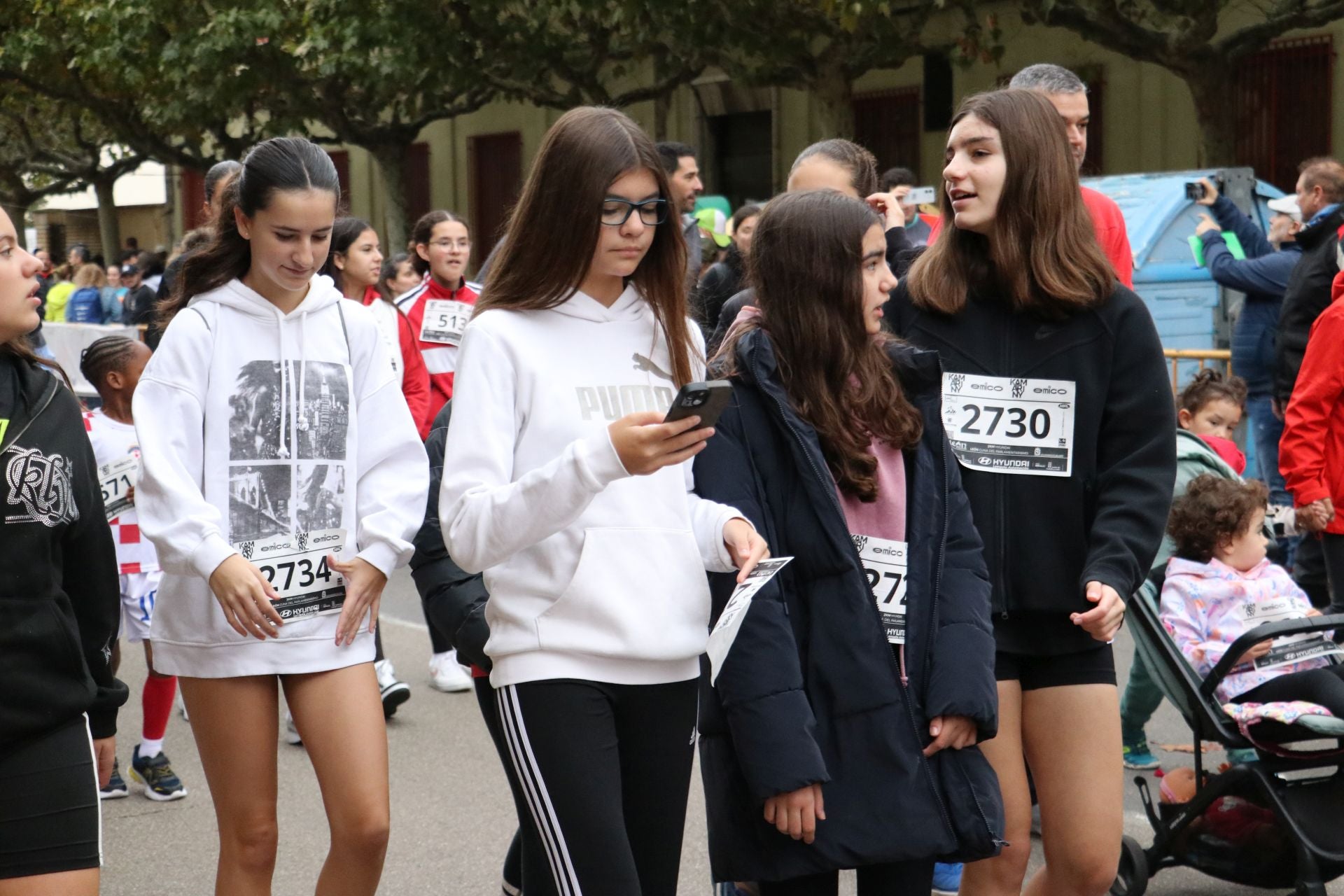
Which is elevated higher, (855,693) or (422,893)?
(855,693)

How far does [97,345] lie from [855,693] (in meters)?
3.96

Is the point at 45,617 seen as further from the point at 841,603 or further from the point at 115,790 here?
the point at 115,790

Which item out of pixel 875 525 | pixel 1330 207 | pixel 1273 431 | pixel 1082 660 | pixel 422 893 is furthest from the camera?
pixel 1273 431

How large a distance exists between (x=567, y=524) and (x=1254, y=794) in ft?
8.30

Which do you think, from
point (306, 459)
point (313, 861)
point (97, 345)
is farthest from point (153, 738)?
point (306, 459)

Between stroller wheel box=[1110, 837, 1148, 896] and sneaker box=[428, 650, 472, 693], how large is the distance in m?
3.37

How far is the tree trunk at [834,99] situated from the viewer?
61.1 feet

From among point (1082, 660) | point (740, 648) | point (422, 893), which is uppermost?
point (740, 648)

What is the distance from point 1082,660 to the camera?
11.2 feet

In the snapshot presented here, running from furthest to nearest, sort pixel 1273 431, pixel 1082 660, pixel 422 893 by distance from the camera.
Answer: pixel 1273 431 → pixel 422 893 → pixel 1082 660

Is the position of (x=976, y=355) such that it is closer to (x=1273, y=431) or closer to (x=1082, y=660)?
(x=1082, y=660)

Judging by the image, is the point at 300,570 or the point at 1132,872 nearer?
the point at 300,570

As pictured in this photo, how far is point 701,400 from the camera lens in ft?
8.41

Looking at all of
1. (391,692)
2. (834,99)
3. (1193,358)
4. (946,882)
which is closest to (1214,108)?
(834,99)
